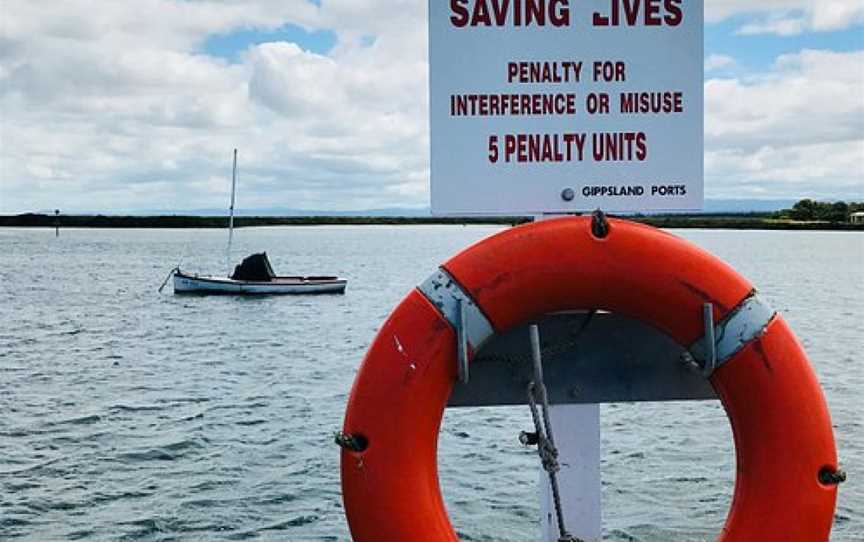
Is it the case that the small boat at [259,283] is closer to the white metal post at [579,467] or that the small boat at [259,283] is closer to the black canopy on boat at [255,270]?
the black canopy on boat at [255,270]

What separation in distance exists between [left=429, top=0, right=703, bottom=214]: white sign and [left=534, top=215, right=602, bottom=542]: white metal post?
0.17m

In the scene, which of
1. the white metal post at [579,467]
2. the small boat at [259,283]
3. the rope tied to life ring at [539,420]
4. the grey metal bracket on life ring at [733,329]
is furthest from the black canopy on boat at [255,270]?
the grey metal bracket on life ring at [733,329]

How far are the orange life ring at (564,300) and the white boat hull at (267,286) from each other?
28.0 metres

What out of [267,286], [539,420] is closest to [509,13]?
[539,420]

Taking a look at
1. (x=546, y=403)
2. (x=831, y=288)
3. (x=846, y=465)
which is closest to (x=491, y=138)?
(x=546, y=403)

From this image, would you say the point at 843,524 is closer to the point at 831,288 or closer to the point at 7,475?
the point at 7,475

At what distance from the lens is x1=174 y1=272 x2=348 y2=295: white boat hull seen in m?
30.4

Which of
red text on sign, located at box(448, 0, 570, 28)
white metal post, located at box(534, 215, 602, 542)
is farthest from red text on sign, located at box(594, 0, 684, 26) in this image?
white metal post, located at box(534, 215, 602, 542)

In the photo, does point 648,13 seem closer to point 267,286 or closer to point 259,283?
point 267,286

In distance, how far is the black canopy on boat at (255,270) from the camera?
31098 millimetres

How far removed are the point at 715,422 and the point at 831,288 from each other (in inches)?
1161

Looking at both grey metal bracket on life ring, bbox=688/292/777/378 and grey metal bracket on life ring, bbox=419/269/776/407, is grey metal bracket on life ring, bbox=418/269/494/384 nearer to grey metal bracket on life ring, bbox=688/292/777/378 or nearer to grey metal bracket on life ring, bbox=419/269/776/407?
grey metal bracket on life ring, bbox=419/269/776/407

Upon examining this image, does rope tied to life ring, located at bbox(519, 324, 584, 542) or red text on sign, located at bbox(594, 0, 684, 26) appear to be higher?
red text on sign, located at bbox(594, 0, 684, 26)

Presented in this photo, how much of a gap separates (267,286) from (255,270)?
104cm
